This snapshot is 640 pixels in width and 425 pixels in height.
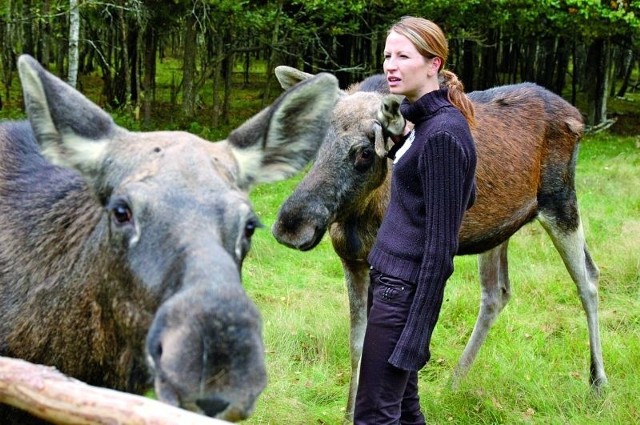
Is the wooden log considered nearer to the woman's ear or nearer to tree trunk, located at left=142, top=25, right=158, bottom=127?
the woman's ear

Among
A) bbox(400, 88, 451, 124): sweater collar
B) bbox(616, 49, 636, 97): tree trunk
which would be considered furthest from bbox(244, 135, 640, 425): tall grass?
bbox(616, 49, 636, 97): tree trunk

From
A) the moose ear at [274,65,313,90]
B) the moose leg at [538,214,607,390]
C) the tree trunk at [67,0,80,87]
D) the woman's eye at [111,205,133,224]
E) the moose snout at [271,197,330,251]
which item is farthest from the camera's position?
the tree trunk at [67,0,80,87]

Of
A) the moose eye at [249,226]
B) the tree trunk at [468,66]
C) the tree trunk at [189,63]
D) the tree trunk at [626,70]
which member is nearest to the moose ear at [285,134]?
the moose eye at [249,226]

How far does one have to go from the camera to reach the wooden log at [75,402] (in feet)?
7.41

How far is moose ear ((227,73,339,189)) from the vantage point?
3441mm

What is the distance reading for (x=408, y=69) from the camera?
3.84 meters

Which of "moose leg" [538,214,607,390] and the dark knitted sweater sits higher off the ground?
the dark knitted sweater

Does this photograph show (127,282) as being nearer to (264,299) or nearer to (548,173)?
(548,173)

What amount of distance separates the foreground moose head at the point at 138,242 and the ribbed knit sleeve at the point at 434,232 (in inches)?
22.2

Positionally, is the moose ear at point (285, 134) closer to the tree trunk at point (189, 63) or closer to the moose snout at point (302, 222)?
the moose snout at point (302, 222)

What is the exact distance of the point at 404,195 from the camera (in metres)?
3.84

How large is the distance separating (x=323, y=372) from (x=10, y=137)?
3.60 meters

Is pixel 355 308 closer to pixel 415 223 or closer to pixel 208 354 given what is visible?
pixel 415 223

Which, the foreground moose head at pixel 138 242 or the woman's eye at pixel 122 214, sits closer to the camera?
the foreground moose head at pixel 138 242
